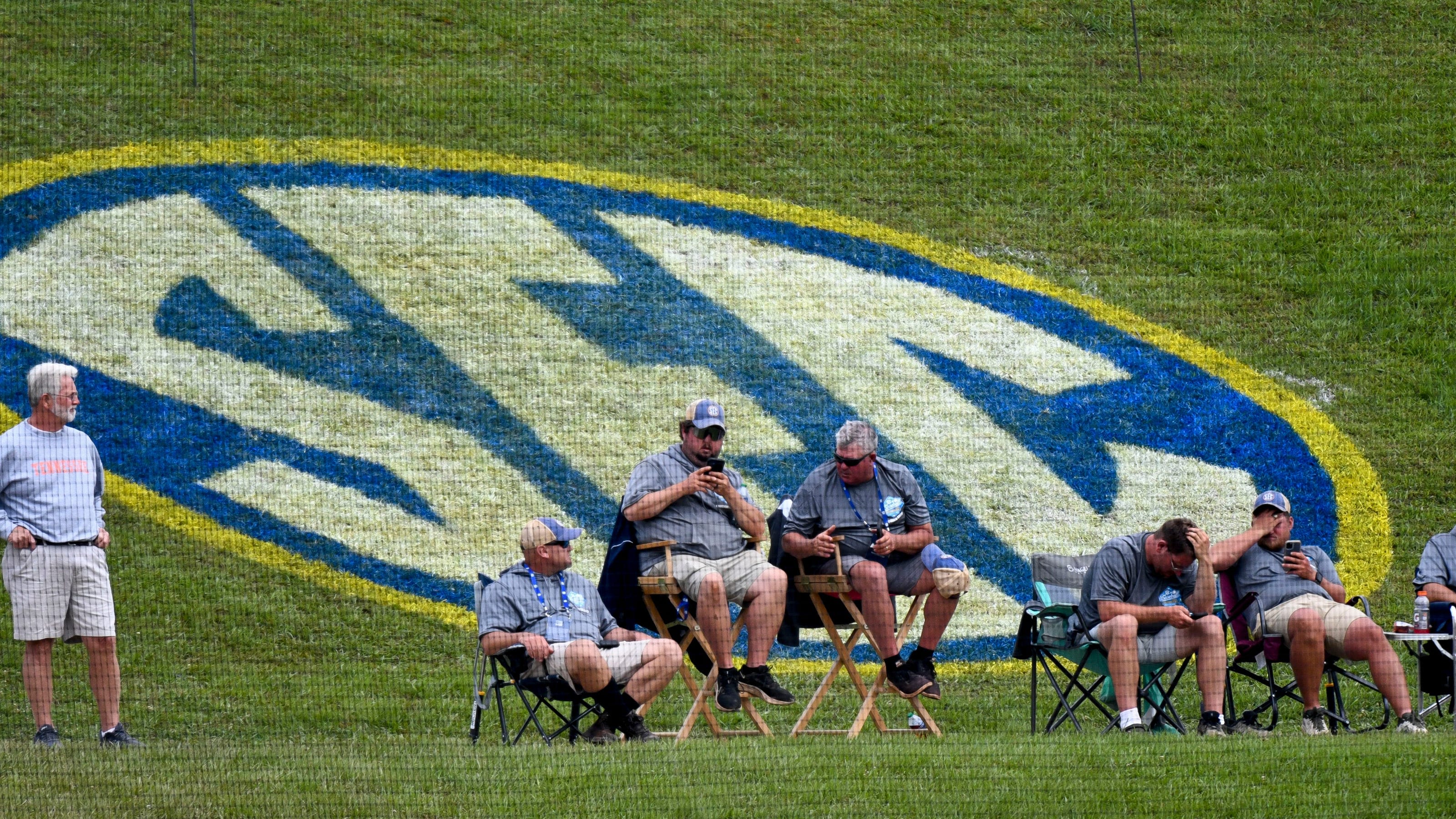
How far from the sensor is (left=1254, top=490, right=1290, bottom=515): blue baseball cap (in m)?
6.39

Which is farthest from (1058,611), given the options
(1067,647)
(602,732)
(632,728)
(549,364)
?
(549,364)

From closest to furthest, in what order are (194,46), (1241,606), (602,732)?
1. (602,732)
2. (1241,606)
3. (194,46)

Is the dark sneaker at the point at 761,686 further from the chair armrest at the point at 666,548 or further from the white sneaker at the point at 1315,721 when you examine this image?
the white sneaker at the point at 1315,721

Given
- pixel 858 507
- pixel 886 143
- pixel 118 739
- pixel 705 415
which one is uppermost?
pixel 886 143

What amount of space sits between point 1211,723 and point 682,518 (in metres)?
2.12

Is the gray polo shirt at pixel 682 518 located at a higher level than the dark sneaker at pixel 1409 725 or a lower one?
higher

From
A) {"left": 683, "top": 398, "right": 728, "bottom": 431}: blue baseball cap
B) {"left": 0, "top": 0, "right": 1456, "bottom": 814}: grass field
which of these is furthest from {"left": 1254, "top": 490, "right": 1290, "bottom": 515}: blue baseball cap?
{"left": 683, "top": 398, "right": 728, "bottom": 431}: blue baseball cap

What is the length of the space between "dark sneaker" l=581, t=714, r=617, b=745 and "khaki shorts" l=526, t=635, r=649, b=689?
0.15 metres

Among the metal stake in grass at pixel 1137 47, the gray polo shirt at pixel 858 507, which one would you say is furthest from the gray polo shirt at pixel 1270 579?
the metal stake in grass at pixel 1137 47

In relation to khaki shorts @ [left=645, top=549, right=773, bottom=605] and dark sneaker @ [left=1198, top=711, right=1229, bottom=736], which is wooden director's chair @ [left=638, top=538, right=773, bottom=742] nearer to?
khaki shorts @ [left=645, top=549, right=773, bottom=605]

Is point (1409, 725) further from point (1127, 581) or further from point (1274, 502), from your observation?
point (1127, 581)

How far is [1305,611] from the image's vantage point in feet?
19.8

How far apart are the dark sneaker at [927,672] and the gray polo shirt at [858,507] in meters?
0.45

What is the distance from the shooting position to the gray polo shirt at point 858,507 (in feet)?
20.5
